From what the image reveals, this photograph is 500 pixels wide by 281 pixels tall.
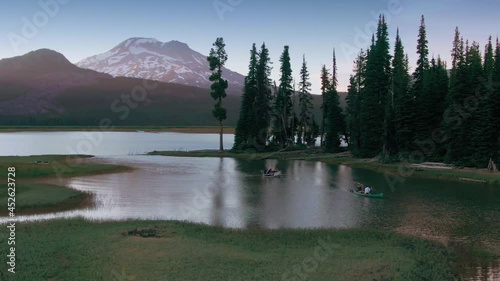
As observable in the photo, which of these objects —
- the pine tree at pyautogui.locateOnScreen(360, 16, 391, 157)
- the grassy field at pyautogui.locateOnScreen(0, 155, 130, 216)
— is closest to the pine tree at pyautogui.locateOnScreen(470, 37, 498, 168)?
the pine tree at pyautogui.locateOnScreen(360, 16, 391, 157)

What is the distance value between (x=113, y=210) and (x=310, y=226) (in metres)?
16.2

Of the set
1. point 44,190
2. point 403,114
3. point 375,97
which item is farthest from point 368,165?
point 44,190

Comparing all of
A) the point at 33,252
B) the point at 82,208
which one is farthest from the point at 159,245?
the point at 82,208

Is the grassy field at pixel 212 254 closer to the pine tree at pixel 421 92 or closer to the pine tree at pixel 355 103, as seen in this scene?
the pine tree at pixel 421 92

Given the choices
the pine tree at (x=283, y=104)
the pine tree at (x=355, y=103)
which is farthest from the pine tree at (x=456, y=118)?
the pine tree at (x=283, y=104)

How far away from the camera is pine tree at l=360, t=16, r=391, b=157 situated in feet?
262

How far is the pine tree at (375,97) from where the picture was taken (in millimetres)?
80000

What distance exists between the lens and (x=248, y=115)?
9569cm

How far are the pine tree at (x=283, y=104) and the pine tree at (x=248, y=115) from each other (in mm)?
5958

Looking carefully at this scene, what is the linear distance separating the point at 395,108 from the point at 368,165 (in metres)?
12.7

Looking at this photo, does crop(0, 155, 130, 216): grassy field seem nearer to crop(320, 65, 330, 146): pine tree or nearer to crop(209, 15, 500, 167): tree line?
crop(209, 15, 500, 167): tree line

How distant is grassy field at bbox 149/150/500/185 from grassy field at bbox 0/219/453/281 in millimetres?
34029

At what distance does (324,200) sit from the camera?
42.0 metres

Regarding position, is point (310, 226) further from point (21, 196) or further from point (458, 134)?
point (458, 134)
